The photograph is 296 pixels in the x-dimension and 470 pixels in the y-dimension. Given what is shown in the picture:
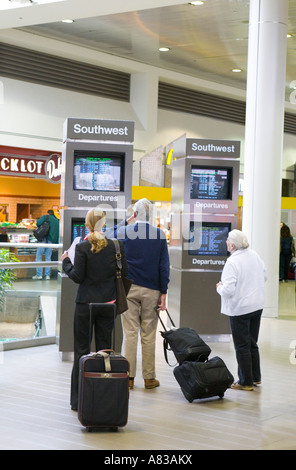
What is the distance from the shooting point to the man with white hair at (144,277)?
6.54m

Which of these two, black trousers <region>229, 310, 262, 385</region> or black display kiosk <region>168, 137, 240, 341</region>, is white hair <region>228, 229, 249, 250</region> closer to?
black trousers <region>229, 310, 262, 385</region>

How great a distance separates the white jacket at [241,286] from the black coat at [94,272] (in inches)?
46.5

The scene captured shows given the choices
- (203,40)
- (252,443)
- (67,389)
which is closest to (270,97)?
(203,40)

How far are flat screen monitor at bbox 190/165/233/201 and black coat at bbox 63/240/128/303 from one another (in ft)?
12.5

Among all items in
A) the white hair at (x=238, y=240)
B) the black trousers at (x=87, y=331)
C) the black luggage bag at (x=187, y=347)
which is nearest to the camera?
the black trousers at (x=87, y=331)

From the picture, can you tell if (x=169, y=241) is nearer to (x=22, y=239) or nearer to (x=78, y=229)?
(x=22, y=239)

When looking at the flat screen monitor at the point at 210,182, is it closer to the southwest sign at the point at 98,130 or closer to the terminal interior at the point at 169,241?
the terminal interior at the point at 169,241

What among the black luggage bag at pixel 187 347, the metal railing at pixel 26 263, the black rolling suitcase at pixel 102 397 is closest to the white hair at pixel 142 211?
the black luggage bag at pixel 187 347

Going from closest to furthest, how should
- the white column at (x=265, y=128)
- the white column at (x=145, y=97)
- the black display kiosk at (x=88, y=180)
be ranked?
the black display kiosk at (x=88, y=180), the white column at (x=265, y=128), the white column at (x=145, y=97)

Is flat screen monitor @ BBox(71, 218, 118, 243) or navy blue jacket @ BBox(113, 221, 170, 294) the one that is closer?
navy blue jacket @ BBox(113, 221, 170, 294)

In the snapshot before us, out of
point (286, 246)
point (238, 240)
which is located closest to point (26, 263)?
point (238, 240)

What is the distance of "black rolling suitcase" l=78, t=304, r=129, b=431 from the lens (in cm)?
512

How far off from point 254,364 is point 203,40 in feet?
35.5

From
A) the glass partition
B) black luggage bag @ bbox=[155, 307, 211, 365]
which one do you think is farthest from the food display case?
black luggage bag @ bbox=[155, 307, 211, 365]
